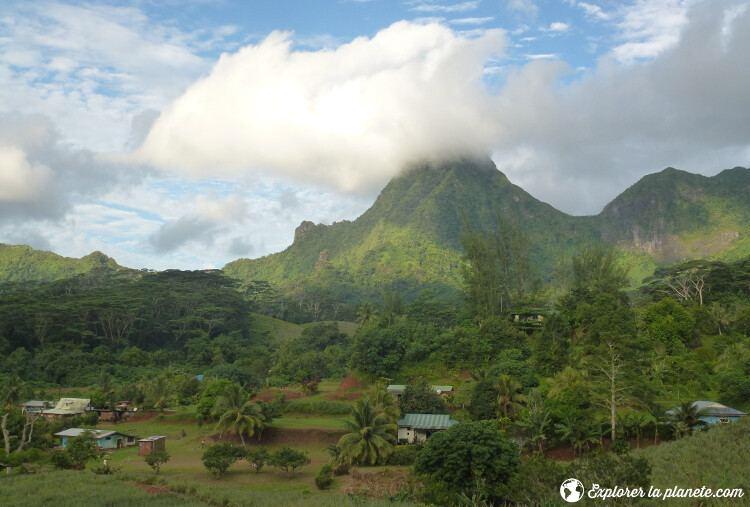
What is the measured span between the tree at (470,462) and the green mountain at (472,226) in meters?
87.5

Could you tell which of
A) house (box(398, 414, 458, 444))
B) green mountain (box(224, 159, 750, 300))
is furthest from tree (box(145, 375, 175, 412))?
green mountain (box(224, 159, 750, 300))

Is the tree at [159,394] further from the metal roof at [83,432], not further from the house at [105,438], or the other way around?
the metal roof at [83,432]

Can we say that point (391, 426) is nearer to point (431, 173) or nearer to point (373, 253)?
point (373, 253)

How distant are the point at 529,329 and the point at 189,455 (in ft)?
100

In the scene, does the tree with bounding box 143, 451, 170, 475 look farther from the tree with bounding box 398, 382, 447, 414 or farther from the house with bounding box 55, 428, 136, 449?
the tree with bounding box 398, 382, 447, 414

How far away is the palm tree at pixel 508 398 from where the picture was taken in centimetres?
3077

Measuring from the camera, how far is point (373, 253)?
14438 cm

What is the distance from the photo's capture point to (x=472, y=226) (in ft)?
497

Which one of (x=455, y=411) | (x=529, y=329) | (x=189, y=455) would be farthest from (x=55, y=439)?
(x=529, y=329)

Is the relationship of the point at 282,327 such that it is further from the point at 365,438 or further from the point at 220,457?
the point at 365,438

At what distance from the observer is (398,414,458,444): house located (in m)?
31.1

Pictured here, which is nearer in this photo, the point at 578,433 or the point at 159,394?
the point at 578,433

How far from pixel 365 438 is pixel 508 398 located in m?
9.43

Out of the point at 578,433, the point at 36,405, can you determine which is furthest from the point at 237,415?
the point at 36,405
